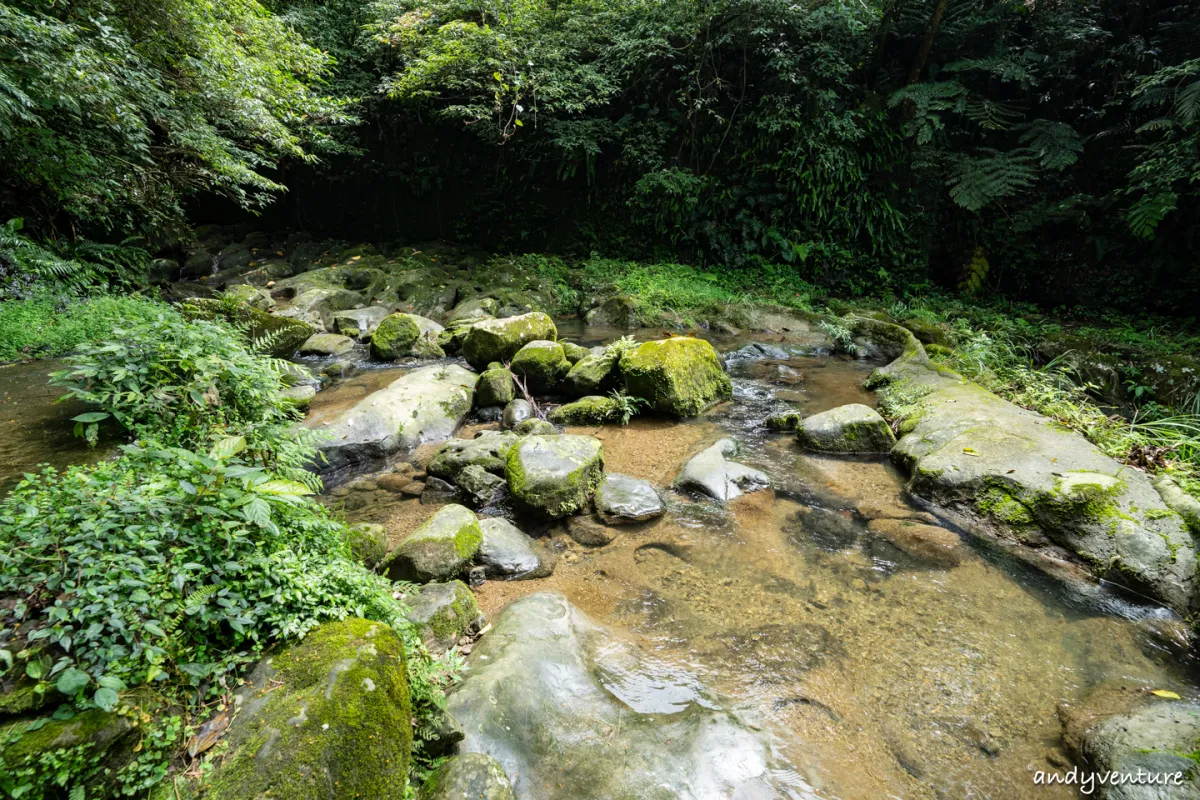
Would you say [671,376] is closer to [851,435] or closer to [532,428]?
[532,428]

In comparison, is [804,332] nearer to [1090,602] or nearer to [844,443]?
[844,443]

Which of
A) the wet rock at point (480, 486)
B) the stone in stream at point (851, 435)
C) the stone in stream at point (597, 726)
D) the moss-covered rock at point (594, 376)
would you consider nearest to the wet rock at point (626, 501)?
the wet rock at point (480, 486)

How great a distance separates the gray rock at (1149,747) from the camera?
2.13 m

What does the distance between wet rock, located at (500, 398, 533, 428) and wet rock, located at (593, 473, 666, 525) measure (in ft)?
6.18

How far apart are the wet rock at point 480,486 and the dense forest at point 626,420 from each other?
5 cm

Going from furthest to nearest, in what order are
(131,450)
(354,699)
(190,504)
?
(131,450), (190,504), (354,699)

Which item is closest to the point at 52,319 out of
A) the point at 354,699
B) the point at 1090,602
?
the point at 354,699

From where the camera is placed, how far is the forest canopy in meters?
8.90

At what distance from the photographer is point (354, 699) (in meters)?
1.78

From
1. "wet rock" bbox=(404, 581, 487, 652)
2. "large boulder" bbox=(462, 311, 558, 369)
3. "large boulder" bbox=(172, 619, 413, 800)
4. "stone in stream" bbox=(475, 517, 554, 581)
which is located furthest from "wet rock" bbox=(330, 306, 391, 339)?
"large boulder" bbox=(172, 619, 413, 800)

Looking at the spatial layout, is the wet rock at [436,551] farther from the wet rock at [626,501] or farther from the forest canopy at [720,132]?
the forest canopy at [720,132]

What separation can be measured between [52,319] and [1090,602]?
11737 millimetres

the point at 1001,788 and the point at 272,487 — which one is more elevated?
the point at 272,487

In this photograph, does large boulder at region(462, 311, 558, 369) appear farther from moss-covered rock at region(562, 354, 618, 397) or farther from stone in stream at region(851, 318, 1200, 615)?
stone in stream at region(851, 318, 1200, 615)
